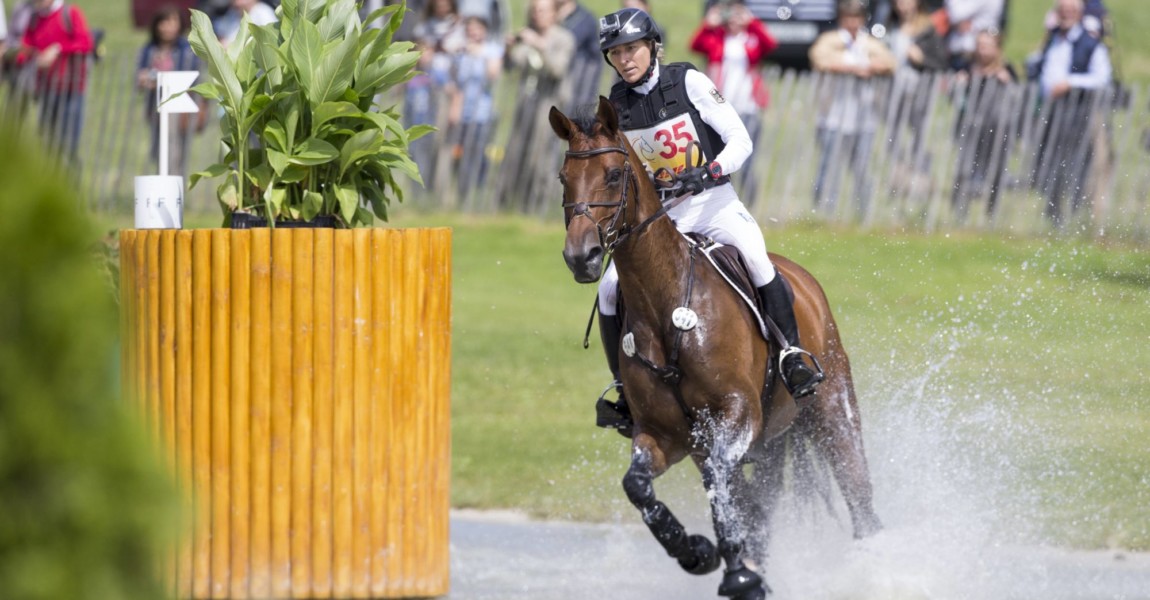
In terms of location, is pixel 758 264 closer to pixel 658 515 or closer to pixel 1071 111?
pixel 658 515

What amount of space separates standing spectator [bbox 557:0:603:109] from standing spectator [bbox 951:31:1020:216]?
3829 mm

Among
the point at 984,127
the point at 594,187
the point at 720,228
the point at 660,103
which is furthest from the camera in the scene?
the point at 984,127

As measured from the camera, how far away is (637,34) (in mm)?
6191

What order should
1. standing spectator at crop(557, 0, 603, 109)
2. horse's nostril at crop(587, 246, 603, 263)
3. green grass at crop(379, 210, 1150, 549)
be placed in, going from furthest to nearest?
1. standing spectator at crop(557, 0, 603, 109)
2. green grass at crop(379, 210, 1150, 549)
3. horse's nostril at crop(587, 246, 603, 263)

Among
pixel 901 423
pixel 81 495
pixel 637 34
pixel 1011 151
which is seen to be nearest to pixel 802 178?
pixel 1011 151

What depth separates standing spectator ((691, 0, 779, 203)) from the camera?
50.2ft

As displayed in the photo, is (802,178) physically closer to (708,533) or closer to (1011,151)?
(1011,151)

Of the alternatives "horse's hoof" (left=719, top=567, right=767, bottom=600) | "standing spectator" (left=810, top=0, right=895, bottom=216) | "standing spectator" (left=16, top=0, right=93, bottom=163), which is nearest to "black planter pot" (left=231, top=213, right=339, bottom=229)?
"horse's hoof" (left=719, top=567, right=767, bottom=600)

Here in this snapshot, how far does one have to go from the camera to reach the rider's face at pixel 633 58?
627cm

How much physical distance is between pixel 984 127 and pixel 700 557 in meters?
10.0

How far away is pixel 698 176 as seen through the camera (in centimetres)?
606

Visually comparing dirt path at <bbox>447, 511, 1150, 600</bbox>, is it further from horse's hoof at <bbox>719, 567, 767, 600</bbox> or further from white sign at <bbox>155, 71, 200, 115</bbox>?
white sign at <bbox>155, 71, 200, 115</bbox>

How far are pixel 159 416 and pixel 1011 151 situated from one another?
11.1 meters

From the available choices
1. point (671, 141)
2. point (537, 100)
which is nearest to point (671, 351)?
point (671, 141)
